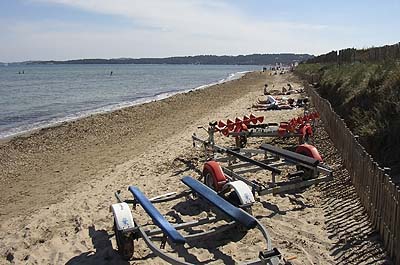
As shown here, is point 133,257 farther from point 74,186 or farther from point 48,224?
point 74,186

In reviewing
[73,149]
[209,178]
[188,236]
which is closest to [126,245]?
[188,236]

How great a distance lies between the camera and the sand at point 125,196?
5.91m

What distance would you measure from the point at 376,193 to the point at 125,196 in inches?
188

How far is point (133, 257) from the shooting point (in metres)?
5.89

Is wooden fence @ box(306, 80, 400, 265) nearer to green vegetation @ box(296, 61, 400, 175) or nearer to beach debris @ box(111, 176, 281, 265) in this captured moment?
green vegetation @ box(296, 61, 400, 175)

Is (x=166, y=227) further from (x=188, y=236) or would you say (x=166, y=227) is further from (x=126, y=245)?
(x=126, y=245)

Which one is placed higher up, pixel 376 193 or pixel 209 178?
pixel 376 193

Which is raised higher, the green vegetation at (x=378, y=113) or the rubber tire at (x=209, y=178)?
the green vegetation at (x=378, y=113)

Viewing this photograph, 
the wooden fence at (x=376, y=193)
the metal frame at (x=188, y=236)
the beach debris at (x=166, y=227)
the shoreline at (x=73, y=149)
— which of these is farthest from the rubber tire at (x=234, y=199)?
the shoreline at (x=73, y=149)

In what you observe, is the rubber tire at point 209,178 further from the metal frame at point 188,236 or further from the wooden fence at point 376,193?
the wooden fence at point 376,193

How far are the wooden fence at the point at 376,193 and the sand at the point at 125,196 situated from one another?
0.62 ft

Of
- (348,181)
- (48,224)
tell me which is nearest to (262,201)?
(348,181)

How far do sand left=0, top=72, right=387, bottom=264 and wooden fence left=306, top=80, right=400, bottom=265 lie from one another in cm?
19

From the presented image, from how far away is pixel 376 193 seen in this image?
19.7 ft
